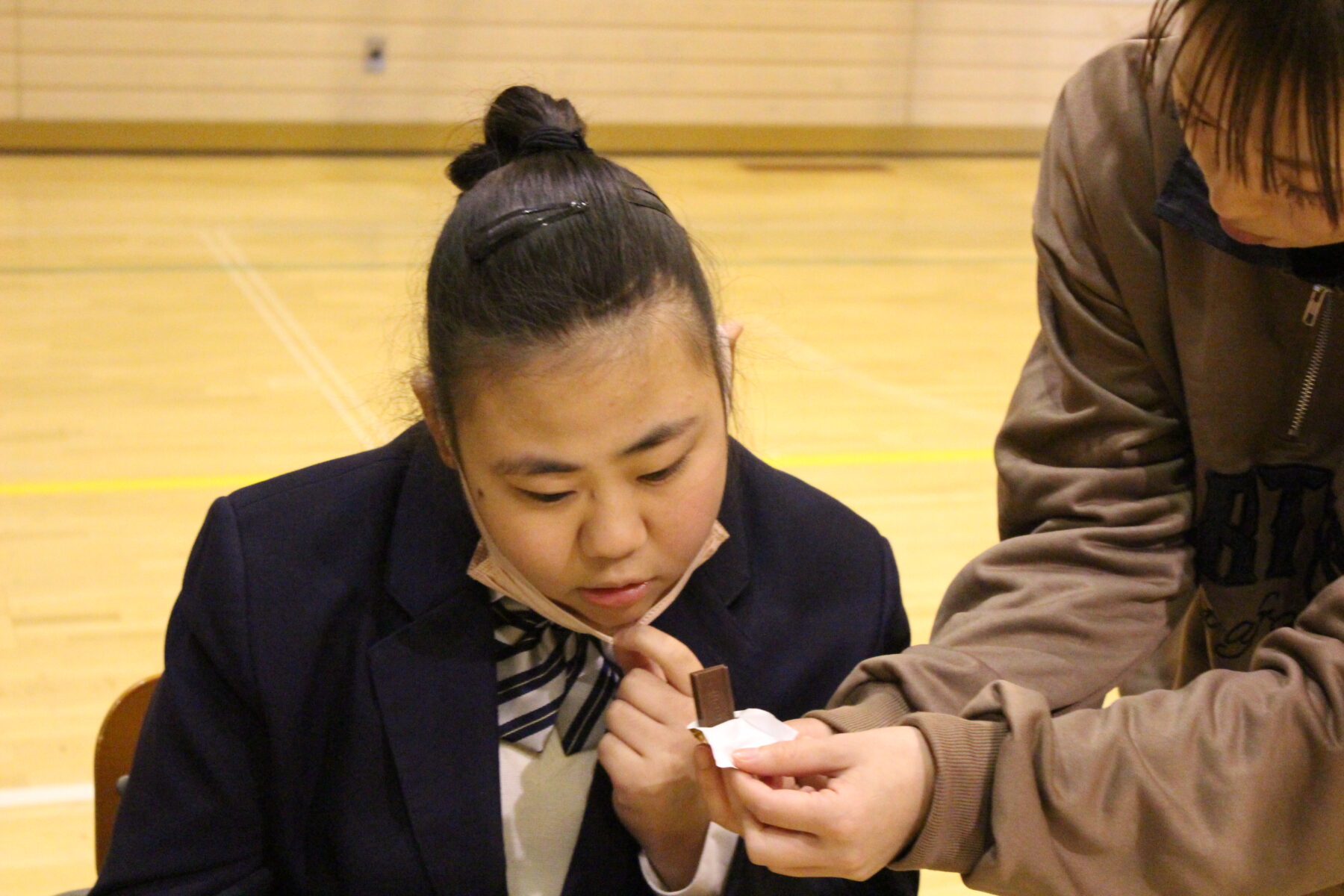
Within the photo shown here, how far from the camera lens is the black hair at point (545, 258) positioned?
1.43 metres

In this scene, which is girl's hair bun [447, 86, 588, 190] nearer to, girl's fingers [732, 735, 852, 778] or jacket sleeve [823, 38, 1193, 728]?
jacket sleeve [823, 38, 1193, 728]

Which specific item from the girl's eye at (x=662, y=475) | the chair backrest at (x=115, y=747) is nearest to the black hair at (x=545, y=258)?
the girl's eye at (x=662, y=475)

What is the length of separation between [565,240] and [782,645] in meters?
0.47

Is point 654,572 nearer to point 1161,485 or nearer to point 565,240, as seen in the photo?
point 565,240

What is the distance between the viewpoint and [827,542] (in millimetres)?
1672

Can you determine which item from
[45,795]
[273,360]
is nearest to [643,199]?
[45,795]

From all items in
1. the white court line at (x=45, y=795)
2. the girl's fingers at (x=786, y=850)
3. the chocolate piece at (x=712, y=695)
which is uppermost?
the chocolate piece at (x=712, y=695)

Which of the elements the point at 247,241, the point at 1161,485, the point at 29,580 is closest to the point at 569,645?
the point at 1161,485

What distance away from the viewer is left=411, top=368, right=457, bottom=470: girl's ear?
4.98ft

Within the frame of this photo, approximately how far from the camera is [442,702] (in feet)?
5.11

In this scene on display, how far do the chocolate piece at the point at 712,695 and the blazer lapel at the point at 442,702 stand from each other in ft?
1.02

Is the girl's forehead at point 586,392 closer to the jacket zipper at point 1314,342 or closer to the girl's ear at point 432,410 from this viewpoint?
the girl's ear at point 432,410

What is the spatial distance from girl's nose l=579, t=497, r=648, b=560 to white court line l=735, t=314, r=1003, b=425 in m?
3.35

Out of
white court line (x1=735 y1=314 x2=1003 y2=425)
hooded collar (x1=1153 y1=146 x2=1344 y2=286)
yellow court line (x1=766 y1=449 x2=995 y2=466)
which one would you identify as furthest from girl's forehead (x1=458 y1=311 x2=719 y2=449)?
white court line (x1=735 y1=314 x2=1003 y2=425)
